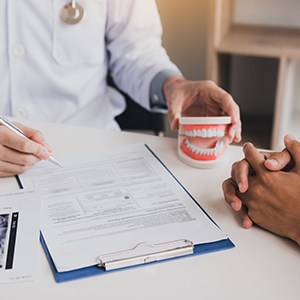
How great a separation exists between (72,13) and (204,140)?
53cm

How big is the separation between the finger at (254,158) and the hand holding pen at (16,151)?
1.14 ft

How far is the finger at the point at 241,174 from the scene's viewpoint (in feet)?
2.93

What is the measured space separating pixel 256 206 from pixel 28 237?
344 millimetres

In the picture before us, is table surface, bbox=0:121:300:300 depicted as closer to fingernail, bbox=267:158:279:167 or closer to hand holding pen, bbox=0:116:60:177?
fingernail, bbox=267:158:279:167

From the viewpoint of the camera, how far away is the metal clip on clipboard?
766mm

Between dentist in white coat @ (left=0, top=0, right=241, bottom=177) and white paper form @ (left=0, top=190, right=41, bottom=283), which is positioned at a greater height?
dentist in white coat @ (left=0, top=0, right=241, bottom=177)

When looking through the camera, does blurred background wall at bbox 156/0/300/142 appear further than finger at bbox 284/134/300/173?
Yes

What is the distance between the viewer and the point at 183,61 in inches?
101

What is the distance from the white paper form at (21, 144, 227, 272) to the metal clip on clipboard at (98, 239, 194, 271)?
0.04 ft

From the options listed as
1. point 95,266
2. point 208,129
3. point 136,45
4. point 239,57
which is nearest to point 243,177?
point 208,129

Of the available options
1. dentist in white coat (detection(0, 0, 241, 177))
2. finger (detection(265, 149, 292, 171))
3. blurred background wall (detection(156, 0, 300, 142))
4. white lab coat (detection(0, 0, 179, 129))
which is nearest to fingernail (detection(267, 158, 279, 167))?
finger (detection(265, 149, 292, 171))

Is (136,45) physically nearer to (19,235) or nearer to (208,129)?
(208,129)

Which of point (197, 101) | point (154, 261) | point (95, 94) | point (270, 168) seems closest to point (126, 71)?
point (95, 94)

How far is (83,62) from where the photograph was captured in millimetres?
1447
